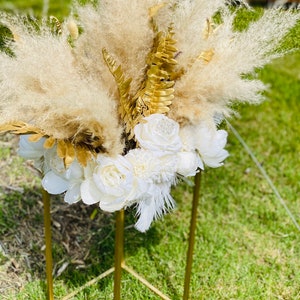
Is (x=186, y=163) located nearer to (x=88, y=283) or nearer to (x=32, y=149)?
(x=32, y=149)

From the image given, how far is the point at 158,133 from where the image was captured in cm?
123

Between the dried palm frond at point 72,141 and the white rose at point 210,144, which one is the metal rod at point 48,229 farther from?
the white rose at point 210,144

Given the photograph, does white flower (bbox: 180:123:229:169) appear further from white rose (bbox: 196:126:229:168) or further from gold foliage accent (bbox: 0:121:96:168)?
gold foliage accent (bbox: 0:121:96:168)

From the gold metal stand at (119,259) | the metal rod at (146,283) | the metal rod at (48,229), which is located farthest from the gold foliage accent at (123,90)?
the metal rod at (146,283)

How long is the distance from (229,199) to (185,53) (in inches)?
51.0

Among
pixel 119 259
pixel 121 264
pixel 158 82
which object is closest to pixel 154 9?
pixel 158 82

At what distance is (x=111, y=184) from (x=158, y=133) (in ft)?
0.50

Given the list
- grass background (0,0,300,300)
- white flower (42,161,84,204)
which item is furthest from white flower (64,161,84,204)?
grass background (0,0,300,300)

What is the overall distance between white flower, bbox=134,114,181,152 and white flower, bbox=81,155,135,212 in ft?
0.22

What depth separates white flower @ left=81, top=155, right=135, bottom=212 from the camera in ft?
3.92

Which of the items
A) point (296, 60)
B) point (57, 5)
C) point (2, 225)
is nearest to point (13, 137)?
point (2, 225)

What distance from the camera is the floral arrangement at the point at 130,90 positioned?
118 centimetres

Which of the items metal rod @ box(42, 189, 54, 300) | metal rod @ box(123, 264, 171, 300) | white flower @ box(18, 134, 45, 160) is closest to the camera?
white flower @ box(18, 134, 45, 160)

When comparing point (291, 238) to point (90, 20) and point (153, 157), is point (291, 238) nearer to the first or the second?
point (153, 157)
